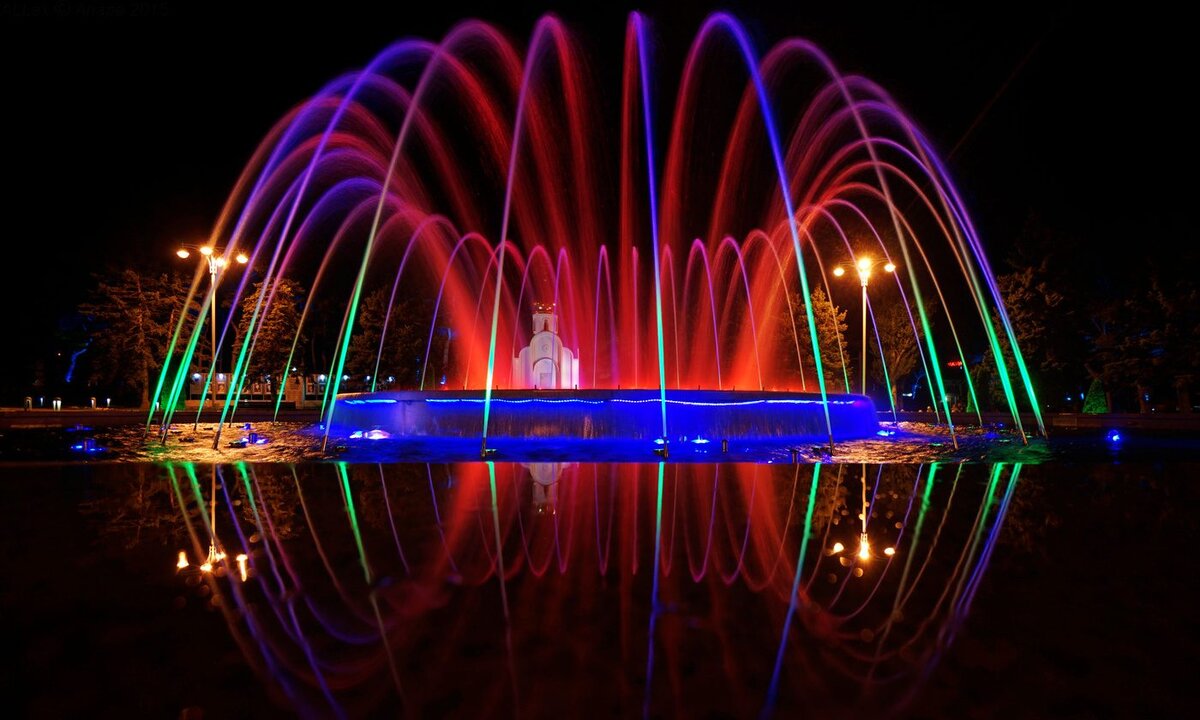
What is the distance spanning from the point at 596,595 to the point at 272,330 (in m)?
45.4

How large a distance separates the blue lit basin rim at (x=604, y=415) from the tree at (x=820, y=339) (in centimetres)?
2567

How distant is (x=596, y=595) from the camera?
4539mm

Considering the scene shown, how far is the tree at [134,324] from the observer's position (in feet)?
145

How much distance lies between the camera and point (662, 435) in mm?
16562

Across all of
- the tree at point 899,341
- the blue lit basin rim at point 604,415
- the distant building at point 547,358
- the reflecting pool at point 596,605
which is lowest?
the reflecting pool at point 596,605

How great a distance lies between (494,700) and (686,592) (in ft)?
6.25

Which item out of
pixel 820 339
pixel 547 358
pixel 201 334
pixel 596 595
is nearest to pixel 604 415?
pixel 596 595

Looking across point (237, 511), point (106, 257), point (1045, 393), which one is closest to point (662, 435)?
point (237, 511)

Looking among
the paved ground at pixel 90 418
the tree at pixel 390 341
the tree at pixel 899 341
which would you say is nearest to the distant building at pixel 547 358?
the paved ground at pixel 90 418

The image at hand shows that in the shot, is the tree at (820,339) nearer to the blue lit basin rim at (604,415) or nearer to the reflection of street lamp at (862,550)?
the blue lit basin rim at (604,415)

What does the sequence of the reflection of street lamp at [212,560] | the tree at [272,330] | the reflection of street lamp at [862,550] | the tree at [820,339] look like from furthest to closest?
the tree at [272,330]
the tree at [820,339]
the reflection of street lamp at [862,550]
the reflection of street lamp at [212,560]

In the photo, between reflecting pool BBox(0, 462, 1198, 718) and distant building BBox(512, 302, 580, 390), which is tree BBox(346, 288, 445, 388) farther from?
reflecting pool BBox(0, 462, 1198, 718)

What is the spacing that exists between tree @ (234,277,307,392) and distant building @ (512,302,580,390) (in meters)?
19.6

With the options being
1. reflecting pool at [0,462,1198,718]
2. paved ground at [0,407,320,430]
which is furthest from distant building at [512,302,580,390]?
reflecting pool at [0,462,1198,718]
